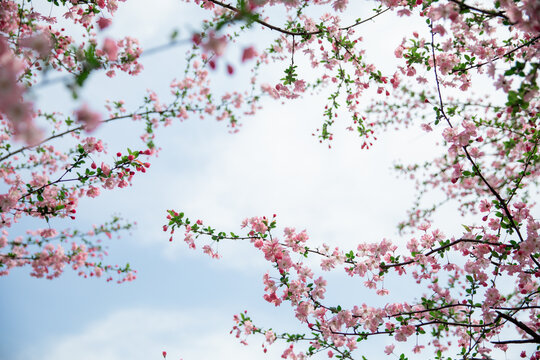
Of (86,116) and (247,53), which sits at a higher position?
(247,53)

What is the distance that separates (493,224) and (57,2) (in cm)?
632

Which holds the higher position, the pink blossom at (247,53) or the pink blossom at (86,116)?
the pink blossom at (247,53)

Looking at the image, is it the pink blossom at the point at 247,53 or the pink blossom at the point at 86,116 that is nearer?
the pink blossom at the point at 86,116

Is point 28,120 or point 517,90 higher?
point 517,90

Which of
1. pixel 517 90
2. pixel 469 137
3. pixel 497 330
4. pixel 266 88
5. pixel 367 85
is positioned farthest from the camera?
pixel 266 88

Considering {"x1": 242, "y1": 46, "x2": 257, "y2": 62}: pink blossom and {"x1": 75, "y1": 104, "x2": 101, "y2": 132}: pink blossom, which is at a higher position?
{"x1": 242, "y1": 46, "x2": 257, "y2": 62}: pink blossom

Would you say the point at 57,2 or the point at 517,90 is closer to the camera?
the point at 517,90

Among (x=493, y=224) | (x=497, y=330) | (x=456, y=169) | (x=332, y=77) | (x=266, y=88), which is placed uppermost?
(x=266, y=88)

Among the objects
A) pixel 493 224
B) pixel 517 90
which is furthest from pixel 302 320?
pixel 517 90

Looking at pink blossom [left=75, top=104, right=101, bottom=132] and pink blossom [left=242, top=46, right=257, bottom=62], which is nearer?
pink blossom [left=75, top=104, right=101, bottom=132]

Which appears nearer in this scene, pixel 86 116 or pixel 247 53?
pixel 86 116

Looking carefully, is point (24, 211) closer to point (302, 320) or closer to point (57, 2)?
point (57, 2)

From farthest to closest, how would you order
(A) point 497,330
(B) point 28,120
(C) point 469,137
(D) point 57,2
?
(A) point 497,330, (D) point 57,2, (C) point 469,137, (B) point 28,120

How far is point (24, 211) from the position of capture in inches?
170
